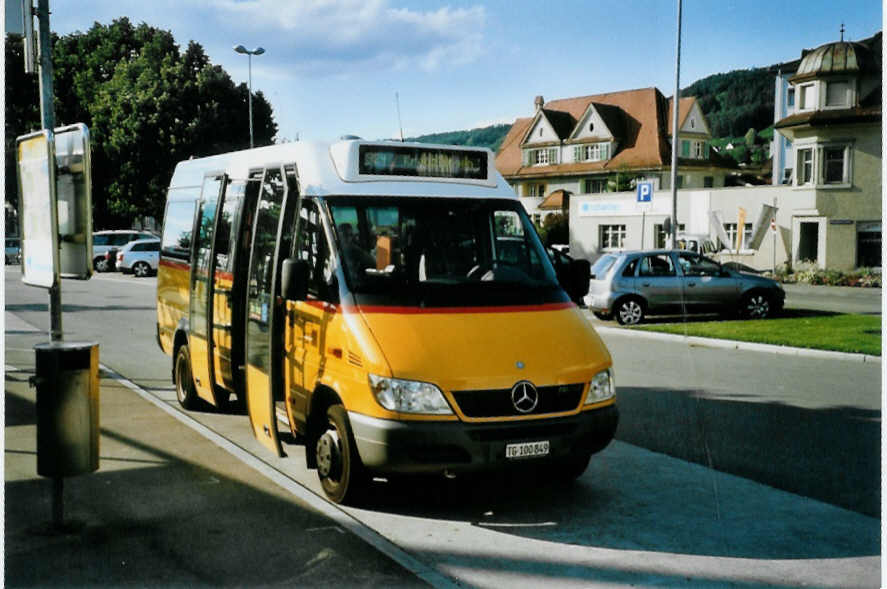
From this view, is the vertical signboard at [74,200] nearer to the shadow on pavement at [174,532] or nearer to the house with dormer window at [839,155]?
the shadow on pavement at [174,532]

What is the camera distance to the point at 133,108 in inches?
1854

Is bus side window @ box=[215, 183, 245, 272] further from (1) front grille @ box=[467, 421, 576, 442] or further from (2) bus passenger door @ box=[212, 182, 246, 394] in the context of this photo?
(1) front grille @ box=[467, 421, 576, 442]

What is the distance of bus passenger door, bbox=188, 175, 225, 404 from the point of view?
28.5 feet

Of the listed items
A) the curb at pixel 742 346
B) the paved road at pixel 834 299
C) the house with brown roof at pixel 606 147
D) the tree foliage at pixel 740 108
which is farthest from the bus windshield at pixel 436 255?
the tree foliage at pixel 740 108

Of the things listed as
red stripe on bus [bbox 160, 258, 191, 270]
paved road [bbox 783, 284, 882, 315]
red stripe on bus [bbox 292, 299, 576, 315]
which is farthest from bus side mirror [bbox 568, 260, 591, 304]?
paved road [bbox 783, 284, 882, 315]

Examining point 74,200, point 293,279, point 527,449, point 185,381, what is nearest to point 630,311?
point 185,381

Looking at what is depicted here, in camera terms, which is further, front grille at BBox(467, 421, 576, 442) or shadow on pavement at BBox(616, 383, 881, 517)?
shadow on pavement at BBox(616, 383, 881, 517)

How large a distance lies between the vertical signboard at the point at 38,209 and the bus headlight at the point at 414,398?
84.0 inches

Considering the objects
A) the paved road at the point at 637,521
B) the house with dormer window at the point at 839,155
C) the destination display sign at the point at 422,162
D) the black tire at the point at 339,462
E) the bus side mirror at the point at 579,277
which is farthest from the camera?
the house with dormer window at the point at 839,155

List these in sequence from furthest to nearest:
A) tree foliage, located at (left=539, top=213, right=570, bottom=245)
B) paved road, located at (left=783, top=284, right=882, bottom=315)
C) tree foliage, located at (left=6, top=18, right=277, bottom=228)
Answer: tree foliage, located at (left=539, top=213, right=570, bottom=245) < tree foliage, located at (left=6, top=18, right=277, bottom=228) < paved road, located at (left=783, top=284, right=882, bottom=315)

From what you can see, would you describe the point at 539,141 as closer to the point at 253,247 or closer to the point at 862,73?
the point at 862,73

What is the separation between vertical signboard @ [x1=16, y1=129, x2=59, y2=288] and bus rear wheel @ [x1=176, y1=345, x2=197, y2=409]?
11.7 ft

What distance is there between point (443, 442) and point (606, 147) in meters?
68.3

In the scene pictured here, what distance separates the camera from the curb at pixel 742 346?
44.7 ft
